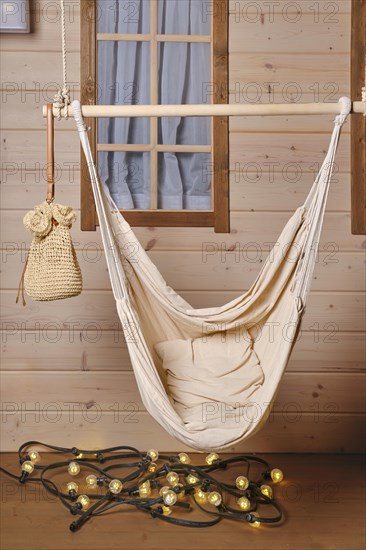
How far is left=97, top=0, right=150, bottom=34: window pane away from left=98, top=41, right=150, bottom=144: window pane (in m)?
0.05

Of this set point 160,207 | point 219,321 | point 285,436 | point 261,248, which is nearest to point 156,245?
point 160,207

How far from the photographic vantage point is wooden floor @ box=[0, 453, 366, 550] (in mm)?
1837

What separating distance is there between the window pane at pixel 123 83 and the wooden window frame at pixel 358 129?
2.54ft

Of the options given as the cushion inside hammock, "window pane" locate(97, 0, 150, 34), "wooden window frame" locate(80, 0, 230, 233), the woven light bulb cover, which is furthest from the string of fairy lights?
"window pane" locate(97, 0, 150, 34)

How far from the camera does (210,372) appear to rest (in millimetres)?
2006

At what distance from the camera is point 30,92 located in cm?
257

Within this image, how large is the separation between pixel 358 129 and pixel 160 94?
76 cm

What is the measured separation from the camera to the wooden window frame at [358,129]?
2.57 meters

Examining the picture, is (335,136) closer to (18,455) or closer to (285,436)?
(285,436)

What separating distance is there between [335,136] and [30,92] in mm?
1289

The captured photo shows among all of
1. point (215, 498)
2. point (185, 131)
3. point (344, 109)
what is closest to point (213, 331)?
point (215, 498)

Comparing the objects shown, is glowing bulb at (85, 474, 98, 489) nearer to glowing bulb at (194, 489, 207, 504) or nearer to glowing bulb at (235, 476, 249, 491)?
glowing bulb at (194, 489, 207, 504)

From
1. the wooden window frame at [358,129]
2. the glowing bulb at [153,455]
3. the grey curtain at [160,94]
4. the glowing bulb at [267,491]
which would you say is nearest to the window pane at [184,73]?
the grey curtain at [160,94]

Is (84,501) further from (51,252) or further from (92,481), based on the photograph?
(51,252)
